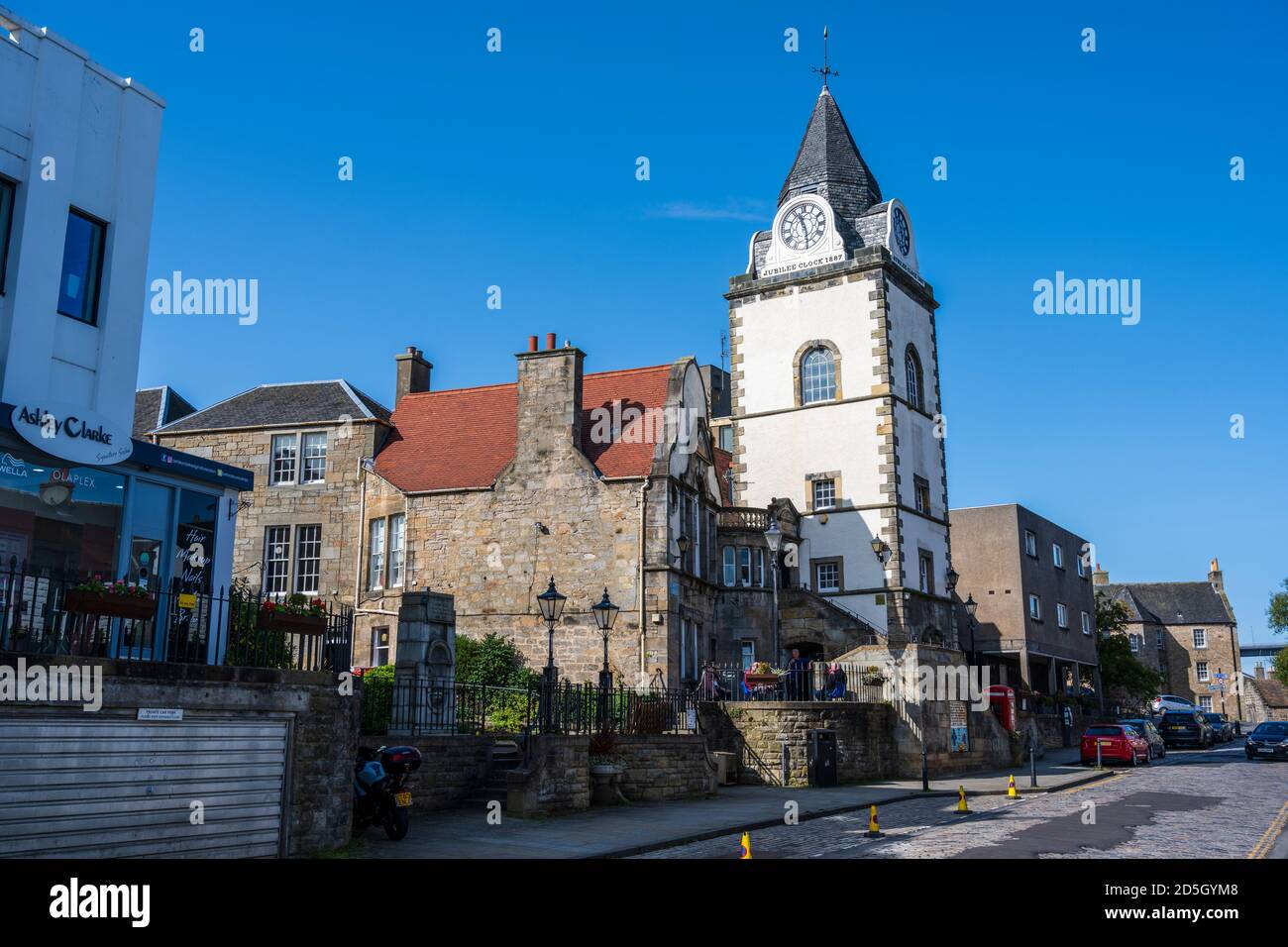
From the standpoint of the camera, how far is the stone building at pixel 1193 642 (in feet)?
284

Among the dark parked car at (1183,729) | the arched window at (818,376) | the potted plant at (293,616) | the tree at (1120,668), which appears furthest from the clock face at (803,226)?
the tree at (1120,668)

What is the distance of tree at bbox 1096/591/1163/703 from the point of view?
204ft

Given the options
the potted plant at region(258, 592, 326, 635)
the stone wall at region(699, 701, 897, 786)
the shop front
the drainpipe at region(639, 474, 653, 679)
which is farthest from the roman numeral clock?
the potted plant at region(258, 592, 326, 635)

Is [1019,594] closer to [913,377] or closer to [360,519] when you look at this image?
[913,377]

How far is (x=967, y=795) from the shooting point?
2305 centimetres

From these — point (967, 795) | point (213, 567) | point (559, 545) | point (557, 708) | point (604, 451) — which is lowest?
point (967, 795)

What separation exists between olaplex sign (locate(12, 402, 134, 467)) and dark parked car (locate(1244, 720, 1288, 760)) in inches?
1392

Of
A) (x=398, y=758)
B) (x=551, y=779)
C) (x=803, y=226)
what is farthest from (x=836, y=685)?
(x=803, y=226)

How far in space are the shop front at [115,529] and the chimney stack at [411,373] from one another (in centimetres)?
2373

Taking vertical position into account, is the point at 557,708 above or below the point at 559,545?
below

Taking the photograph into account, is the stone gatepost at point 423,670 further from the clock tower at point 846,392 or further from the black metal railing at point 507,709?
the clock tower at point 846,392
